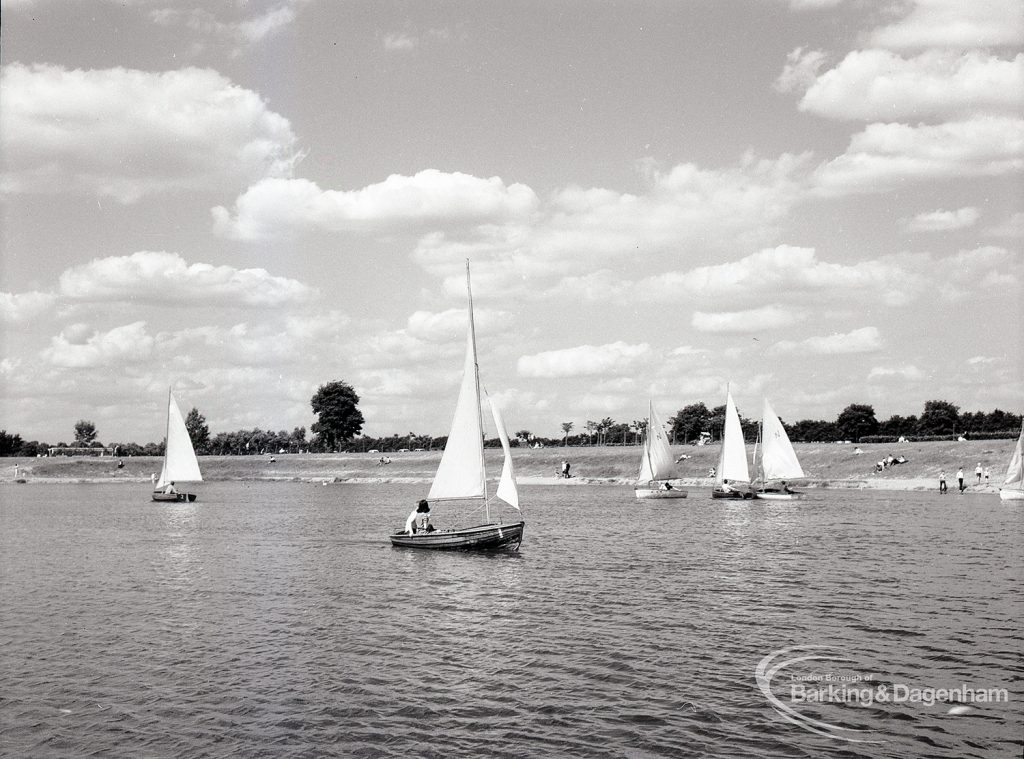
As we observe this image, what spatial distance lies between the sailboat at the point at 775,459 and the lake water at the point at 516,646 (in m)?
36.1

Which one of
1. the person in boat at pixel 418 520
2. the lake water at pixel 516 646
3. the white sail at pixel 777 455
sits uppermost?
the white sail at pixel 777 455

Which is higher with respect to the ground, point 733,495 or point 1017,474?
point 1017,474

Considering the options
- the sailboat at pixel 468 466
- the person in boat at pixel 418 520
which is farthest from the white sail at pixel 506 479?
the person in boat at pixel 418 520

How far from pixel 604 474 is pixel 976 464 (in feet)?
202

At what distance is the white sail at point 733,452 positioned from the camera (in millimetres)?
100625

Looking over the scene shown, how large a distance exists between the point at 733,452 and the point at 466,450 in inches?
2149

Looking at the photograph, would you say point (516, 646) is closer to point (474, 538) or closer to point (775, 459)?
point (474, 538)

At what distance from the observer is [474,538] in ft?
176

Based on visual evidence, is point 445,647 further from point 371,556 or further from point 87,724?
point 371,556

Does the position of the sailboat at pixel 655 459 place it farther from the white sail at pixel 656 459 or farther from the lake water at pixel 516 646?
the lake water at pixel 516 646

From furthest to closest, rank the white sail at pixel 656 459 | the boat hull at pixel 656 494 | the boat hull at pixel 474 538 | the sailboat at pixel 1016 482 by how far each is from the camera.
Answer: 1. the white sail at pixel 656 459
2. the boat hull at pixel 656 494
3. the sailboat at pixel 1016 482
4. the boat hull at pixel 474 538

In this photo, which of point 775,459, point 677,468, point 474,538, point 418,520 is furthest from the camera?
point 677,468

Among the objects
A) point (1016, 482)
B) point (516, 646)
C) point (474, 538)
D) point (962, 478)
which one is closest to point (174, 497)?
point (474, 538)

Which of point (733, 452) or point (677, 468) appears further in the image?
point (677, 468)
